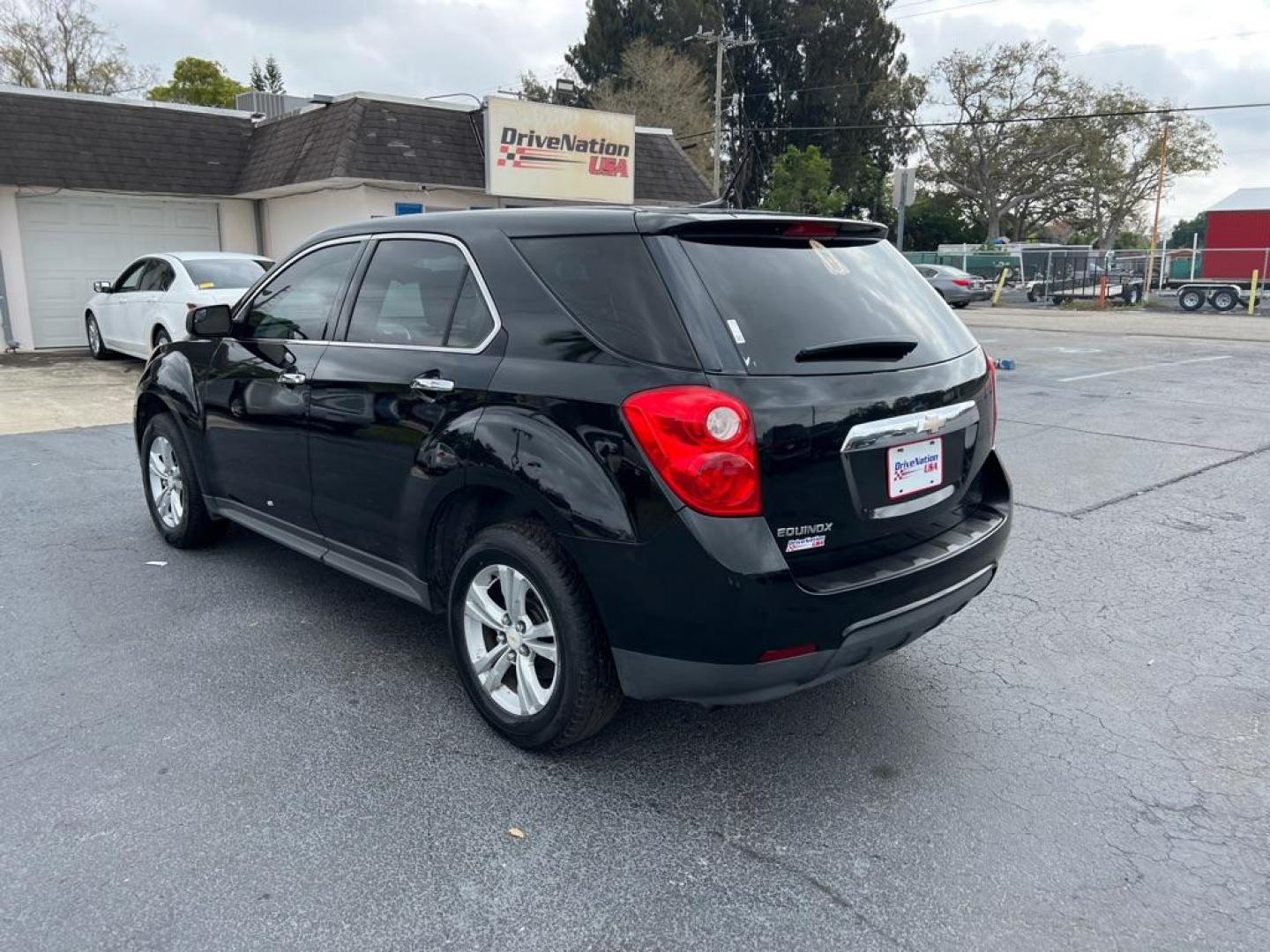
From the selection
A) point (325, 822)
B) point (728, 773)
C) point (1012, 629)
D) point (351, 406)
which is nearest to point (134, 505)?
point (351, 406)

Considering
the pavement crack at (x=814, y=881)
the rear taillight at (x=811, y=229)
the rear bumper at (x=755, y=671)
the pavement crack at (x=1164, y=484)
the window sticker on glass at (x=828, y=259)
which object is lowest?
the pavement crack at (x=814, y=881)

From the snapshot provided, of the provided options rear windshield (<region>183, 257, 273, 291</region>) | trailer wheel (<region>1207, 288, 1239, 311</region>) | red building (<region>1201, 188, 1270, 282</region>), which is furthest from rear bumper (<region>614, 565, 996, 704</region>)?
red building (<region>1201, 188, 1270, 282</region>)

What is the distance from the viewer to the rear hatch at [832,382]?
2777 mm

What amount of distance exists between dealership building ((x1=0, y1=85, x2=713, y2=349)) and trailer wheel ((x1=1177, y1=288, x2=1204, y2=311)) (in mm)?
19346

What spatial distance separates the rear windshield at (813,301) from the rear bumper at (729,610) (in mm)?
562

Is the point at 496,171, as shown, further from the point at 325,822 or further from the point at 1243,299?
the point at 1243,299

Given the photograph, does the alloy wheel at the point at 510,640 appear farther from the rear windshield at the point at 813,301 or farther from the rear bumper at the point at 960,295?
the rear bumper at the point at 960,295

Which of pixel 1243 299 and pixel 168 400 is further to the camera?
pixel 1243 299

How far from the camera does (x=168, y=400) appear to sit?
200 inches

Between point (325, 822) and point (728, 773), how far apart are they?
1.26 m

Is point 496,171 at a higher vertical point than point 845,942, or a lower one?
higher

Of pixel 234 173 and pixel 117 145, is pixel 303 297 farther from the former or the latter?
pixel 234 173

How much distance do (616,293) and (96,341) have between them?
13684mm

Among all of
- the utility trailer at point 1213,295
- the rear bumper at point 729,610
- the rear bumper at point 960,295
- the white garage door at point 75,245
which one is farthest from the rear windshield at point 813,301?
the utility trailer at point 1213,295
